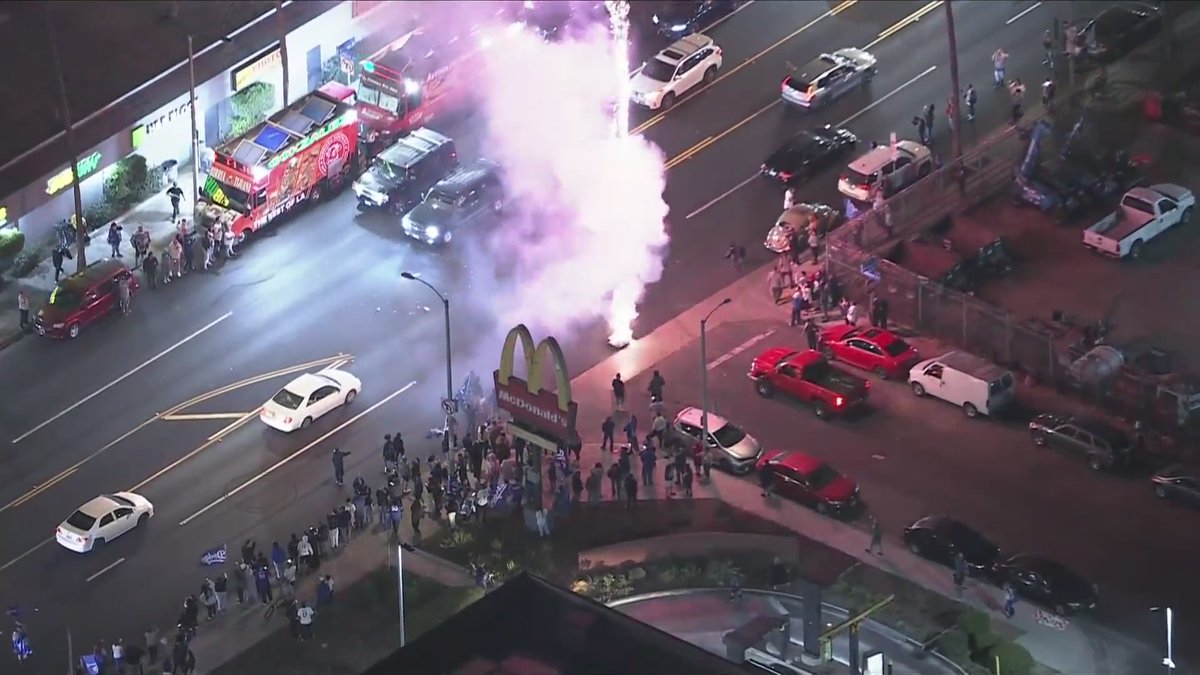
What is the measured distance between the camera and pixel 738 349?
291 feet

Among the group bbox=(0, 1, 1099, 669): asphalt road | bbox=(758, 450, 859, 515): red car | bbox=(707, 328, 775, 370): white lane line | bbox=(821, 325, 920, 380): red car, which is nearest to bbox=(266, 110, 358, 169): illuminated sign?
bbox=(0, 1, 1099, 669): asphalt road

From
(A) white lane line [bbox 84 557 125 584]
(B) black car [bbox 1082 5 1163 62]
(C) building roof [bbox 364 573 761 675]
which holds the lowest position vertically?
(A) white lane line [bbox 84 557 125 584]


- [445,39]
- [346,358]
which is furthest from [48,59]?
[346,358]

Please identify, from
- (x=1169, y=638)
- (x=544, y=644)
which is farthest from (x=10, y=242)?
(x=1169, y=638)

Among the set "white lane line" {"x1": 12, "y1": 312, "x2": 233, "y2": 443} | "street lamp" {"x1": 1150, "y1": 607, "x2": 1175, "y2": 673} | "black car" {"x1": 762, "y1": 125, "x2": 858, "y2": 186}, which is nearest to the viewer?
"street lamp" {"x1": 1150, "y1": 607, "x2": 1175, "y2": 673}

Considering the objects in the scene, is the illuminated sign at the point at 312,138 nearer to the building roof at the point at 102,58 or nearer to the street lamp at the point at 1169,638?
the building roof at the point at 102,58

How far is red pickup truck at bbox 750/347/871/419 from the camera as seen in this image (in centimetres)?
8494

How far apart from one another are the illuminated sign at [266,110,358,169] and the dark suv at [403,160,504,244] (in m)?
4.16

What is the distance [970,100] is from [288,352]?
26.9m

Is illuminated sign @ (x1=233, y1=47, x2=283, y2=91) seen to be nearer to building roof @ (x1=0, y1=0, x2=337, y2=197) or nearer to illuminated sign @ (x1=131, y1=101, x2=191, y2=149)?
building roof @ (x1=0, y1=0, x2=337, y2=197)

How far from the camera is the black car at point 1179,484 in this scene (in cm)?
7981

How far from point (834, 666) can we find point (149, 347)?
94.7ft

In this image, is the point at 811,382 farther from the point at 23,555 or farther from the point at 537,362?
the point at 23,555

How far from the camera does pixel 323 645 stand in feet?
250
